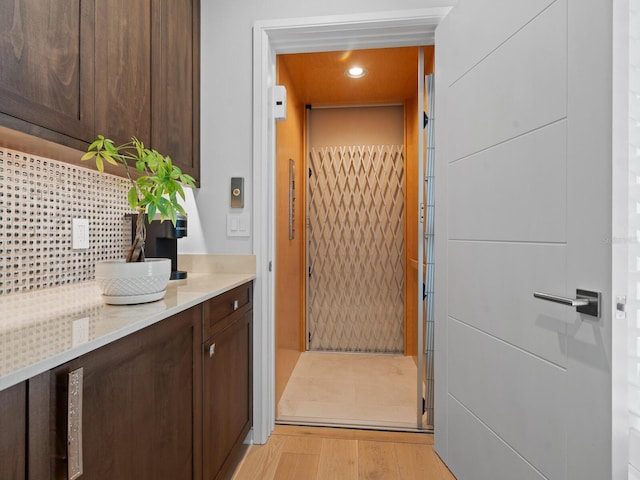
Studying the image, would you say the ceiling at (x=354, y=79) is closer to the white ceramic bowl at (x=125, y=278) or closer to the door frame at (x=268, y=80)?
the door frame at (x=268, y=80)

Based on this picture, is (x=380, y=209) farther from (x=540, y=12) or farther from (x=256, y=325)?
(x=540, y=12)

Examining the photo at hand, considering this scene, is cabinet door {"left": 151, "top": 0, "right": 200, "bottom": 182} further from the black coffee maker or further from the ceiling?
the ceiling

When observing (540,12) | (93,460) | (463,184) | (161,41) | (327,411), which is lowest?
(327,411)

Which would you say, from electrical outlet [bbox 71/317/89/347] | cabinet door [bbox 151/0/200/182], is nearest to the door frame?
cabinet door [bbox 151/0/200/182]

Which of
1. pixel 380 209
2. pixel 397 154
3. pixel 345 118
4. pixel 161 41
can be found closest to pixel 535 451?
pixel 161 41

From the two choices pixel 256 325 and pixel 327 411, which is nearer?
pixel 256 325

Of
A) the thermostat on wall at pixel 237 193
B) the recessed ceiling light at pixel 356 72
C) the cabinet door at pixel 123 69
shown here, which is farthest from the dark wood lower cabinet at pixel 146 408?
the recessed ceiling light at pixel 356 72

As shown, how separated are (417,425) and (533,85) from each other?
1.71 metres

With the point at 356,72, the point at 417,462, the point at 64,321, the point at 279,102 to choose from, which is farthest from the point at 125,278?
the point at 356,72

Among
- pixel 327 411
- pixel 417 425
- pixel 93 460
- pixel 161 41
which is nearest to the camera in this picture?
pixel 93 460

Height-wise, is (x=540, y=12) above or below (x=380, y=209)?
above

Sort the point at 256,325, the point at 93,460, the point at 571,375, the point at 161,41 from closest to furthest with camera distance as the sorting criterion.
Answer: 1. the point at 93,460
2. the point at 571,375
3. the point at 161,41
4. the point at 256,325

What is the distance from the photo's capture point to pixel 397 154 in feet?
10.5

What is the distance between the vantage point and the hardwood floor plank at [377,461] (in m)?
1.56
